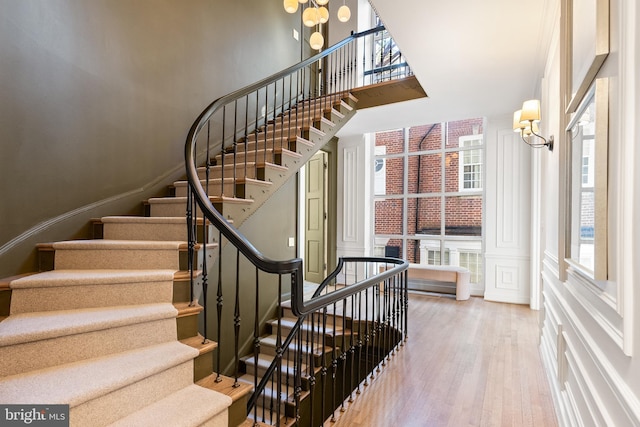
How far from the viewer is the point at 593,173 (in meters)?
1.28

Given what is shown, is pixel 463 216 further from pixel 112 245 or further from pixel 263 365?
pixel 112 245

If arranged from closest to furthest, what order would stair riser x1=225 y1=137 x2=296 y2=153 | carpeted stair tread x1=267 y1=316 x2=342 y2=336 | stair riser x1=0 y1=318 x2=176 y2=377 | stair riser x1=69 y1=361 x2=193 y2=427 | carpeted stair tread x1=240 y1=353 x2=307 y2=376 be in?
stair riser x1=69 y1=361 x2=193 y2=427, stair riser x1=0 y1=318 x2=176 y2=377, stair riser x1=225 y1=137 x2=296 y2=153, carpeted stair tread x1=240 y1=353 x2=307 y2=376, carpeted stair tread x1=267 y1=316 x2=342 y2=336

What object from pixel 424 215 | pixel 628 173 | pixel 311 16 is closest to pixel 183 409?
pixel 628 173

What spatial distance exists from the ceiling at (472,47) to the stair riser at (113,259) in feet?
8.94

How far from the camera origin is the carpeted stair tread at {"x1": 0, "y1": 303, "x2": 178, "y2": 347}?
4.76 ft

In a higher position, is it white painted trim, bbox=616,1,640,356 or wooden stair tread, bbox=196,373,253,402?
white painted trim, bbox=616,1,640,356

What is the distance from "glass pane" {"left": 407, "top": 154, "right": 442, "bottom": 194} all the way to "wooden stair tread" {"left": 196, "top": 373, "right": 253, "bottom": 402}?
5.46 meters

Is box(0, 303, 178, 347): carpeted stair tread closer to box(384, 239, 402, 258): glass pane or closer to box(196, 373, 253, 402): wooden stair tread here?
box(196, 373, 253, 402): wooden stair tread

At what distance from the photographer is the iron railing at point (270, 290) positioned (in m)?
1.82

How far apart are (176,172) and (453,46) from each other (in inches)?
124

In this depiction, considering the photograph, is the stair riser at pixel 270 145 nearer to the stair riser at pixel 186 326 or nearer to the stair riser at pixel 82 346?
the stair riser at pixel 186 326

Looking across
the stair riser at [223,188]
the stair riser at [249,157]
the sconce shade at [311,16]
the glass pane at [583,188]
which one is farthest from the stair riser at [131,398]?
the sconce shade at [311,16]

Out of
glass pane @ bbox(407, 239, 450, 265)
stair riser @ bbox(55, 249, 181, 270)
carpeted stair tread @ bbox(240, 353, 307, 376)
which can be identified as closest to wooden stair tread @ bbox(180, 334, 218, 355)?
stair riser @ bbox(55, 249, 181, 270)

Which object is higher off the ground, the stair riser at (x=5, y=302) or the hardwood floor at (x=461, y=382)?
the stair riser at (x=5, y=302)
